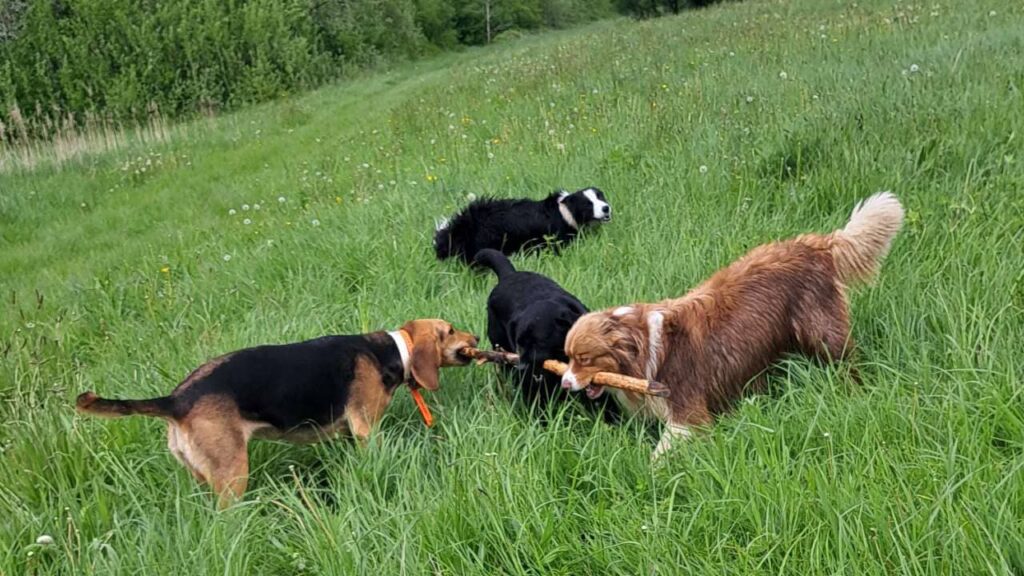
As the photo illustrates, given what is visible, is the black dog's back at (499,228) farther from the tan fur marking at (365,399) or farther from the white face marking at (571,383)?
the white face marking at (571,383)

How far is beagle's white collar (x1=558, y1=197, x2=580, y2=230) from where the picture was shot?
5.09 m

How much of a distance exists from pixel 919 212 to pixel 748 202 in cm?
104

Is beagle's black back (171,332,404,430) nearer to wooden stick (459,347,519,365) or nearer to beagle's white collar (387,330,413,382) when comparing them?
beagle's white collar (387,330,413,382)

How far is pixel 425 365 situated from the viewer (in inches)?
135

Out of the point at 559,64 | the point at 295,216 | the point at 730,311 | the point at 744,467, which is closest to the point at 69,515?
the point at 744,467

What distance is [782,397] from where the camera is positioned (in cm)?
289

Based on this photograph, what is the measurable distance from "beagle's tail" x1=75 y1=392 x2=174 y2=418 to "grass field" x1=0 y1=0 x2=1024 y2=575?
1.17 ft

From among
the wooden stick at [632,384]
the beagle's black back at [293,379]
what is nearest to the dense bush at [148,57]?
the beagle's black back at [293,379]

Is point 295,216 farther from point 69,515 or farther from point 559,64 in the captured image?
point 559,64

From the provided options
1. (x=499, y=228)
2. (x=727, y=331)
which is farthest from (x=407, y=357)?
(x=499, y=228)

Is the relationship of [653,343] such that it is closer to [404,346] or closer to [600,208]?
[404,346]

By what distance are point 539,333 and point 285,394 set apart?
1209mm

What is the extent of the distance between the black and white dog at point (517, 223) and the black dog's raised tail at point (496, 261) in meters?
0.34

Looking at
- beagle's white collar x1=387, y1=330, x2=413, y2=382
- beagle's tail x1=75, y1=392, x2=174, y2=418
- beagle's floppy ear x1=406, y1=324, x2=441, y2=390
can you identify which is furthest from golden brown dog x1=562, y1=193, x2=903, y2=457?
beagle's tail x1=75, y1=392, x2=174, y2=418
